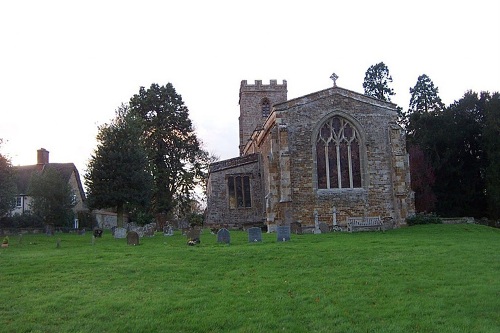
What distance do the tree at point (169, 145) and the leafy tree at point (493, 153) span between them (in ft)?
77.4

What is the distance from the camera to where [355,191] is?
95.9ft

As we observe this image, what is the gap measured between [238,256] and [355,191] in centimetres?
1455

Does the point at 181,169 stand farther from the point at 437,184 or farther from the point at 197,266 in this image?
the point at 197,266

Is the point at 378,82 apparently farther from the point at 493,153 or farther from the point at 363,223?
the point at 363,223

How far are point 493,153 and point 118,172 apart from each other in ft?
91.4

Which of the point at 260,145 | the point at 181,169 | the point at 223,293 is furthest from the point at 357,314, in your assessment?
the point at 181,169

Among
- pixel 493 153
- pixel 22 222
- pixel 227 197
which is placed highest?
pixel 493 153

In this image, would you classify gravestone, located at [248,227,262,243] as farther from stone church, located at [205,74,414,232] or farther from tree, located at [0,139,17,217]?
tree, located at [0,139,17,217]

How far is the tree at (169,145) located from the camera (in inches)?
1693

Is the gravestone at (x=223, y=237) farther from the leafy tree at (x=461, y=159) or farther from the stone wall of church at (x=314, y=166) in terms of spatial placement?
the leafy tree at (x=461, y=159)

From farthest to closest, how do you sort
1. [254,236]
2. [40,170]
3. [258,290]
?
[40,170]
[254,236]
[258,290]

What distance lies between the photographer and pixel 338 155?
96.8ft

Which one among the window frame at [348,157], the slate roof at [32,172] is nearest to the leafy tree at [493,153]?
the window frame at [348,157]

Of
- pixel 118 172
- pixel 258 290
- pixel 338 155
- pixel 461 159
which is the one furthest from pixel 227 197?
pixel 258 290
